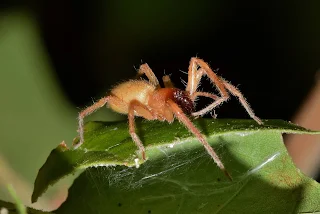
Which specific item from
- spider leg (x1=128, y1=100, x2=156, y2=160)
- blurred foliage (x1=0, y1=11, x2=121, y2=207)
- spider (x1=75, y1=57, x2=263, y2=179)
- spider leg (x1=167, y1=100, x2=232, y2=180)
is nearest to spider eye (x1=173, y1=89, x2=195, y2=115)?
spider (x1=75, y1=57, x2=263, y2=179)

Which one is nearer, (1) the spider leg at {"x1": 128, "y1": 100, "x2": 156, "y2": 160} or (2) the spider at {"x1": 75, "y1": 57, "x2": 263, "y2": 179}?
(1) the spider leg at {"x1": 128, "y1": 100, "x2": 156, "y2": 160}

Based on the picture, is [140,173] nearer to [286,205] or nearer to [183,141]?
[183,141]

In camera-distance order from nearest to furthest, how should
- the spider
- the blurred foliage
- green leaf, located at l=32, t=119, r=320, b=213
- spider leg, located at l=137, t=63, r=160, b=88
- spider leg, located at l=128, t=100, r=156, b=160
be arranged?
green leaf, located at l=32, t=119, r=320, b=213, spider leg, located at l=128, t=100, r=156, b=160, the spider, spider leg, located at l=137, t=63, r=160, b=88, the blurred foliage

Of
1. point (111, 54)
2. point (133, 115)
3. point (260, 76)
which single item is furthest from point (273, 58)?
point (133, 115)

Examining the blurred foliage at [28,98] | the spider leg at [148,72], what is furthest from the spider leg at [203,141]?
the blurred foliage at [28,98]

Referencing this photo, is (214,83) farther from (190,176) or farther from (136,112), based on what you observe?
(190,176)

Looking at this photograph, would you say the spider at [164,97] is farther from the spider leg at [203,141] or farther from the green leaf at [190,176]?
the green leaf at [190,176]

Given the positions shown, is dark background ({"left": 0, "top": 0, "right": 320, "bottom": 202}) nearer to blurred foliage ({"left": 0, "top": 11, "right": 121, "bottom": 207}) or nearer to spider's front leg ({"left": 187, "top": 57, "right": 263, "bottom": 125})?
blurred foliage ({"left": 0, "top": 11, "right": 121, "bottom": 207})
